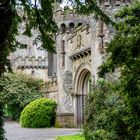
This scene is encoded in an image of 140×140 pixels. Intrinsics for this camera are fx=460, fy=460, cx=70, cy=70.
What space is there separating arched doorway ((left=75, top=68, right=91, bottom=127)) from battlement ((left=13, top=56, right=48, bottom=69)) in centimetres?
1942

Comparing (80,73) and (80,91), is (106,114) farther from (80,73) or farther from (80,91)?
(80,91)

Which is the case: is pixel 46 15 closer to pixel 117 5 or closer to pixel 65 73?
pixel 117 5

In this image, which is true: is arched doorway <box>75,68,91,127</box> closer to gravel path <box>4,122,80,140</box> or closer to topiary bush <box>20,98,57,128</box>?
topiary bush <box>20,98,57,128</box>

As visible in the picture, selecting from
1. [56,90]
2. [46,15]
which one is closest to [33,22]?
[46,15]

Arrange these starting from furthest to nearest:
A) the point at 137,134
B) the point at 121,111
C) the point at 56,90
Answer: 1. the point at 56,90
2. the point at 121,111
3. the point at 137,134

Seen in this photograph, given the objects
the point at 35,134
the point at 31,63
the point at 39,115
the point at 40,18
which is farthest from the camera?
the point at 31,63

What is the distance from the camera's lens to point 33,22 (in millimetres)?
9188

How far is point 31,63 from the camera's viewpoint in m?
49.2

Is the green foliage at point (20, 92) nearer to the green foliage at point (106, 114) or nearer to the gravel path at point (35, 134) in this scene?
the gravel path at point (35, 134)

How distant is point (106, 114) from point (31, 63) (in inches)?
1400

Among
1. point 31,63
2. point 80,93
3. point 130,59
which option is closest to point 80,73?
point 80,93

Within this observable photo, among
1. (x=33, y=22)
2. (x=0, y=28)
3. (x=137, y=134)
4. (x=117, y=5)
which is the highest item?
(x=117, y=5)

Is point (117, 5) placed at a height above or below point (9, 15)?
above

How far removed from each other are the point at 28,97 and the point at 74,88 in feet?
28.9
